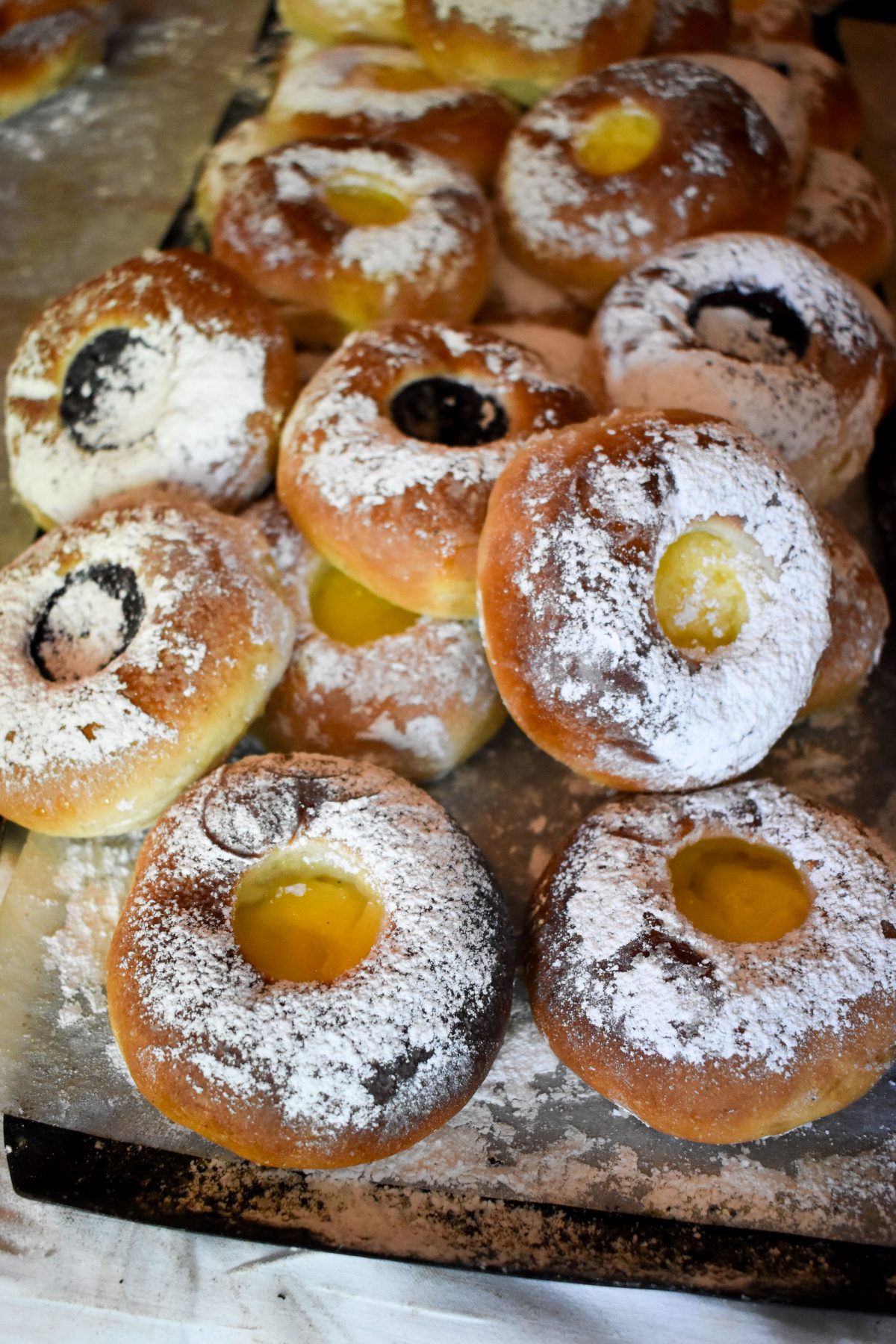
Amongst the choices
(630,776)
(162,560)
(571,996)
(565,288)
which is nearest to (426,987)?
(571,996)

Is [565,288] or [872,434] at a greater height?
[565,288]

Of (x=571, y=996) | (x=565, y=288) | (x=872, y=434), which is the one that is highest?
(x=565, y=288)

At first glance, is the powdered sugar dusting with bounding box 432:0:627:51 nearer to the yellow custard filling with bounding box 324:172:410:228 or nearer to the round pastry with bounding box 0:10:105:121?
the yellow custard filling with bounding box 324:172:410:228

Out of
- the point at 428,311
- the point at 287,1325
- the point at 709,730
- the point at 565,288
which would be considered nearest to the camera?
the point at 287,1325

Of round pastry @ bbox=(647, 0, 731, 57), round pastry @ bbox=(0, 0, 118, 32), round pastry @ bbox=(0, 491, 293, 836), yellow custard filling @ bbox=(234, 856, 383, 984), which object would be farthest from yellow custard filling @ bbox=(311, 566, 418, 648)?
round pastry @ bbox=(0, 0, 118, 32)

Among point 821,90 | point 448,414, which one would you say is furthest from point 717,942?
point 821,90

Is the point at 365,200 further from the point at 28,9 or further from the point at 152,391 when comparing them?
the point at 28,9

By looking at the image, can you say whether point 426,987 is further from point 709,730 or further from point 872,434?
point 872,434
